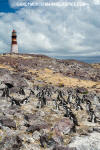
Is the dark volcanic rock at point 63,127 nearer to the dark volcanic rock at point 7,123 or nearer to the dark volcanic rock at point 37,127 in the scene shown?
the dark volcanic rock at point 37,127

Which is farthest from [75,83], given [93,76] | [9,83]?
[9,83]

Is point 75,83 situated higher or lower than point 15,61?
lower

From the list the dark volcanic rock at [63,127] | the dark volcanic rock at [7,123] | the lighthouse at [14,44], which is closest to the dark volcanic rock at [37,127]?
the dark volcanic rock at [63,127]

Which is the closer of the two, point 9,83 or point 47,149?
point 47,149

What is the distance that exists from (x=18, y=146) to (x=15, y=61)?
281ft

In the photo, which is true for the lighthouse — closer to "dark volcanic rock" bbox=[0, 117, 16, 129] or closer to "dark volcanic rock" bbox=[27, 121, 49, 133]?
"dark volcanic rock" bbox=[0, 117, 16, 129]

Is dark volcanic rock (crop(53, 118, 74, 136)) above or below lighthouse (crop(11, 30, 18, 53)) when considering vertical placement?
below

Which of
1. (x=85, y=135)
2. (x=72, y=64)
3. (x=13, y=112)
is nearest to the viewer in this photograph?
(x=85, y=135)

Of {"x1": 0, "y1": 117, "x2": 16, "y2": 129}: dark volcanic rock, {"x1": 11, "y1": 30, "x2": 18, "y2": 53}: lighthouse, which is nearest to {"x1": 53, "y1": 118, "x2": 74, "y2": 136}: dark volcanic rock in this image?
{"x1": 0, "y1": 117, "x2": 16, "y2": 129}: dark volcanic rock

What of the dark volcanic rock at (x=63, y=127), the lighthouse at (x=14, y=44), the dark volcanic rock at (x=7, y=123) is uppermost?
the lighthouse at (x=14, y=44)

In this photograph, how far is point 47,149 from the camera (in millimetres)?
20578

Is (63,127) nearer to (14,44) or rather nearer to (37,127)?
(37,127)

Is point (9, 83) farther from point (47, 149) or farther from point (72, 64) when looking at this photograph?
point (72, 64)

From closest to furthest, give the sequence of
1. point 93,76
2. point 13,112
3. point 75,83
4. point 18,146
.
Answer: point 18,146, point 13,112, point 75,83, point 93,76
